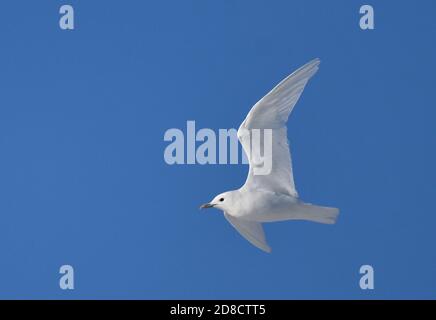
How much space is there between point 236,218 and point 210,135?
1.03 metres

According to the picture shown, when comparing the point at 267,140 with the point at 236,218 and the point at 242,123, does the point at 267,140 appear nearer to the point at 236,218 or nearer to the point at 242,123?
the point at 242,123

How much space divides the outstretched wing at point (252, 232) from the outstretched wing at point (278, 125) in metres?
0.77

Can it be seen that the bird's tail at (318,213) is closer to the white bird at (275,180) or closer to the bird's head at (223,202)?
the white bird at (275,180)

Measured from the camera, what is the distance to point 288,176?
1067 centimetres

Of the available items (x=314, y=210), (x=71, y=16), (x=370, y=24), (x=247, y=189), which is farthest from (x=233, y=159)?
(x=71, y=16)

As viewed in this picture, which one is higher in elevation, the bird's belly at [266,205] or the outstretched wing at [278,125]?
the outstretched wing at [278,125]

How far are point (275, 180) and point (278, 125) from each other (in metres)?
0.67

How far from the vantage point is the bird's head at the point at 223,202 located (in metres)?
10.8

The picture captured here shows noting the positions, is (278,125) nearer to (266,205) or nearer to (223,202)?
(266,205)

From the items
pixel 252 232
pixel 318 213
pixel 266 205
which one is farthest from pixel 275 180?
pixel 252 232

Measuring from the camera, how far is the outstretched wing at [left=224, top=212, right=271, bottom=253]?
11.3 meters

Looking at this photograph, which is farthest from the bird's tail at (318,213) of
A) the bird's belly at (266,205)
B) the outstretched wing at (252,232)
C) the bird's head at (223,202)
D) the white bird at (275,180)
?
the outstretched wing at (252,232)

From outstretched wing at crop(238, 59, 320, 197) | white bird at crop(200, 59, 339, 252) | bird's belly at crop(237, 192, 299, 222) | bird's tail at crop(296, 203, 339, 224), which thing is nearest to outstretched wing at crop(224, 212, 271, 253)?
white bird at crop(200, 59, 339, 252)

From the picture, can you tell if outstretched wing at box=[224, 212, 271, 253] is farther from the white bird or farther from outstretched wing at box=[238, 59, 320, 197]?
outstretched wing at box=[238, 59, 320, 197]
